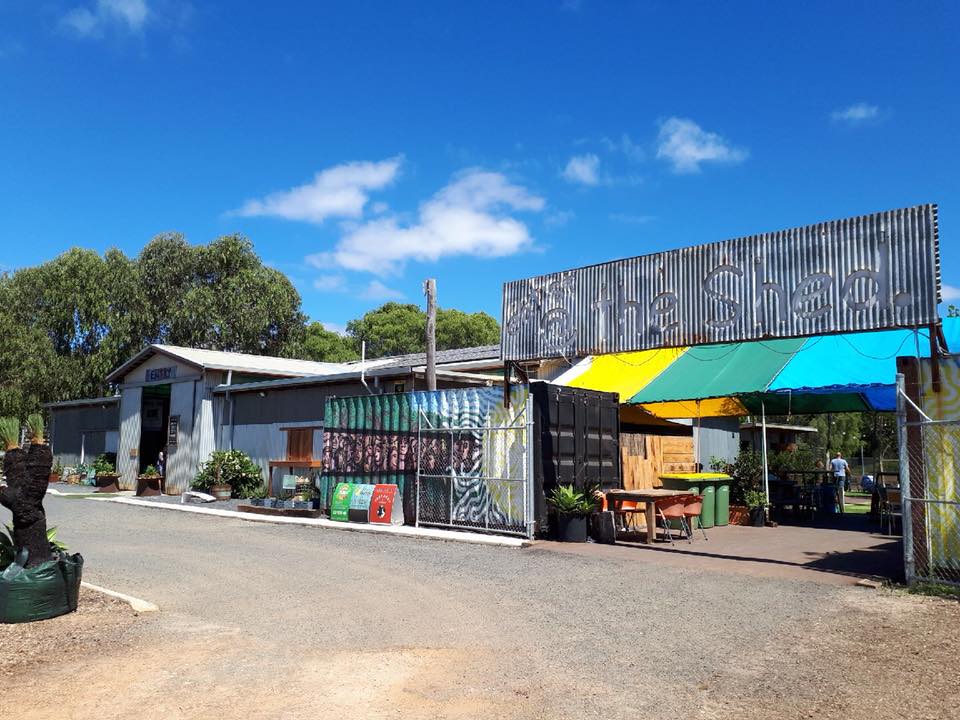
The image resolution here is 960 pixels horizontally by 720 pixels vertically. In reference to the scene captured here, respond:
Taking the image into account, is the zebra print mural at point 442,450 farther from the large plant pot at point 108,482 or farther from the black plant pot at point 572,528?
the large plant pot at point 108,482

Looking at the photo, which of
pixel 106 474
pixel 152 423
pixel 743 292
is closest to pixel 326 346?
pixel 152 423

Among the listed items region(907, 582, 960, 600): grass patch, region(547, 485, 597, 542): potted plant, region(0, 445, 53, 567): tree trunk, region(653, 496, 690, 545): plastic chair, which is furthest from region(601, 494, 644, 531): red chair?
region(0, 445, 53, 567): tree trunk

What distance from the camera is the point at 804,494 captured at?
19297 mm

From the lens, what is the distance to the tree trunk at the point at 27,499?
788 centimetres

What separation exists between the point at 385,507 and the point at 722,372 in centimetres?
874

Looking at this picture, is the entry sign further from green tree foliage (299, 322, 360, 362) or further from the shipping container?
green tree foliage (299, 322, 360, 362)

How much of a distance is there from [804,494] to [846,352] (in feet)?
12.7

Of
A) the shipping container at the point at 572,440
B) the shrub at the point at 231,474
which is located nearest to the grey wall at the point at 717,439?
the shipping container at the point at 572,440

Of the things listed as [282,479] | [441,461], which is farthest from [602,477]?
[282,479]

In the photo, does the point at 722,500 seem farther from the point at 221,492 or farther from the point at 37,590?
the point at 221,492

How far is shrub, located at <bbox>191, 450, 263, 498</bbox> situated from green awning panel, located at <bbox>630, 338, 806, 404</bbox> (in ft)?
40.6

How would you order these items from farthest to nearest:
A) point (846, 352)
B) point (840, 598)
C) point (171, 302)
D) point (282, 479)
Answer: point (171, 302), point (282, 479), point (846, 352), point (840, 598)

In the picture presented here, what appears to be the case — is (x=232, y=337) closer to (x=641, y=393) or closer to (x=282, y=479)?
(x=282, y=479)

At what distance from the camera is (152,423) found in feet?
100
